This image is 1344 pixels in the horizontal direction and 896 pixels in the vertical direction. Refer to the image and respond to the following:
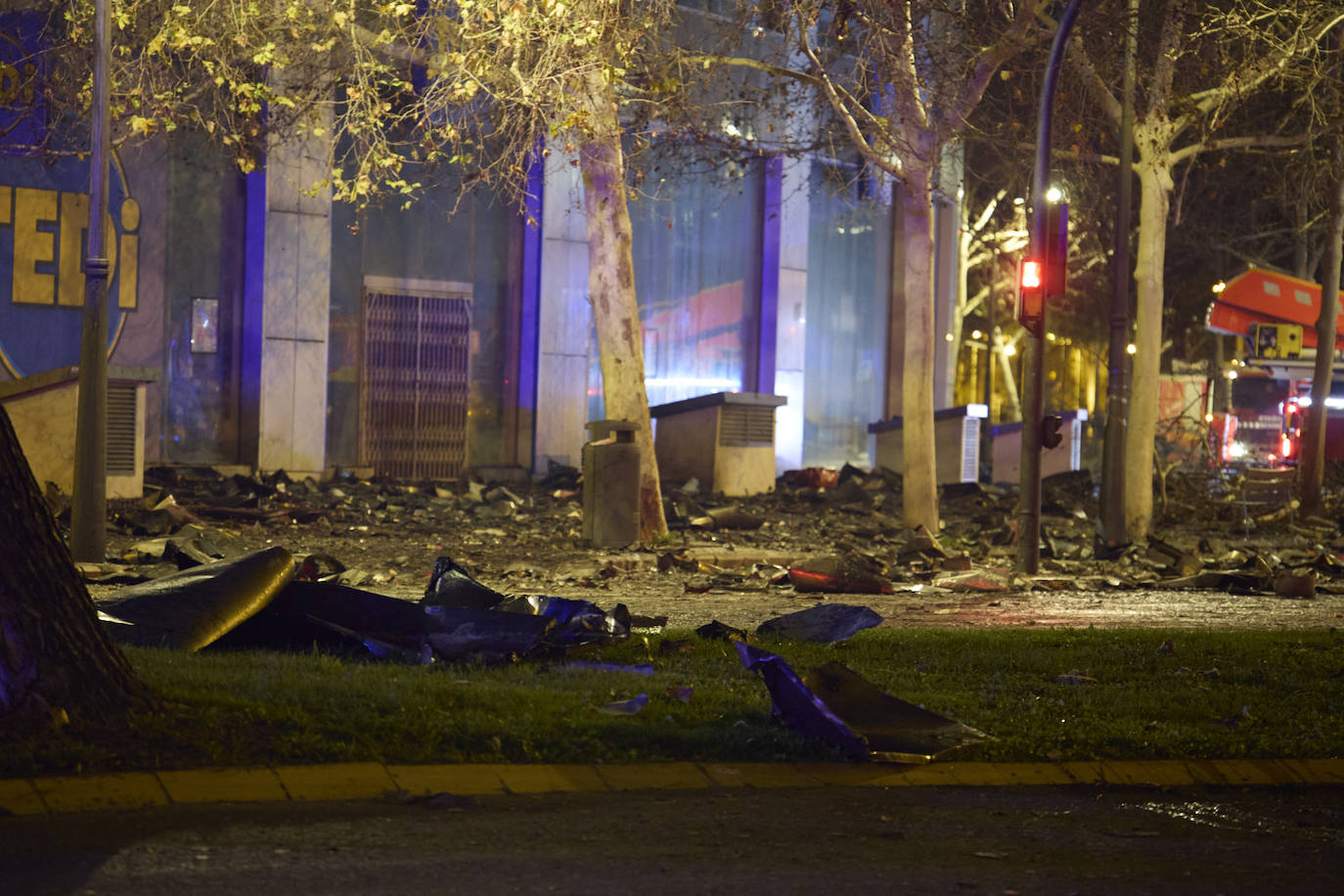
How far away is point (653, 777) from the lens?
5547 mm

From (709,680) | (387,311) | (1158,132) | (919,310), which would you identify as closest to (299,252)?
(387,311)

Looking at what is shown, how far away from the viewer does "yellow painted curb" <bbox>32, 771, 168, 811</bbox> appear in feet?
15.5

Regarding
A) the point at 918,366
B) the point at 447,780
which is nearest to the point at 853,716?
the point at 447,780

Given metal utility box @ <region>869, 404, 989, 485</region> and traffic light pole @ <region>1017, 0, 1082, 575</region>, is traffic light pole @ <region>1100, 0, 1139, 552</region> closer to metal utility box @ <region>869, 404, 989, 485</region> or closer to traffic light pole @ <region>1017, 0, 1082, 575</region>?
traffic light pole @ <region>1017, 0, 1082, 575</region>

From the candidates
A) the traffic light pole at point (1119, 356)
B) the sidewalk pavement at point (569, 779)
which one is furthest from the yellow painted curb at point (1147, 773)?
the traffic light pole at point (1119, 356)

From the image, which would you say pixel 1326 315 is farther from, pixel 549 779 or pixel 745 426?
pixel 549 779

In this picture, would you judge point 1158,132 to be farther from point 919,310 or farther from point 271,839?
point 271,839

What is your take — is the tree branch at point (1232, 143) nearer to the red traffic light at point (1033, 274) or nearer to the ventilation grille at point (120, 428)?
the red traffic light at point (1033, 274)

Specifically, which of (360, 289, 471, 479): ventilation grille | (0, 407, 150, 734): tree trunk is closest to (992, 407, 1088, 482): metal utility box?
(360, 289, 471, 479): ventilation grille

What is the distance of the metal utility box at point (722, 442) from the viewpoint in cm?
2223

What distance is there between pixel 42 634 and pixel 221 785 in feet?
3.11

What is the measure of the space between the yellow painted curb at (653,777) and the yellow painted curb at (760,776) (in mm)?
68

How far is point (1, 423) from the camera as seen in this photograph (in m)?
5.40

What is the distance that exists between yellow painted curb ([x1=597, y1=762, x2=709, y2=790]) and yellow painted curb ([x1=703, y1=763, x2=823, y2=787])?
0.07 m
